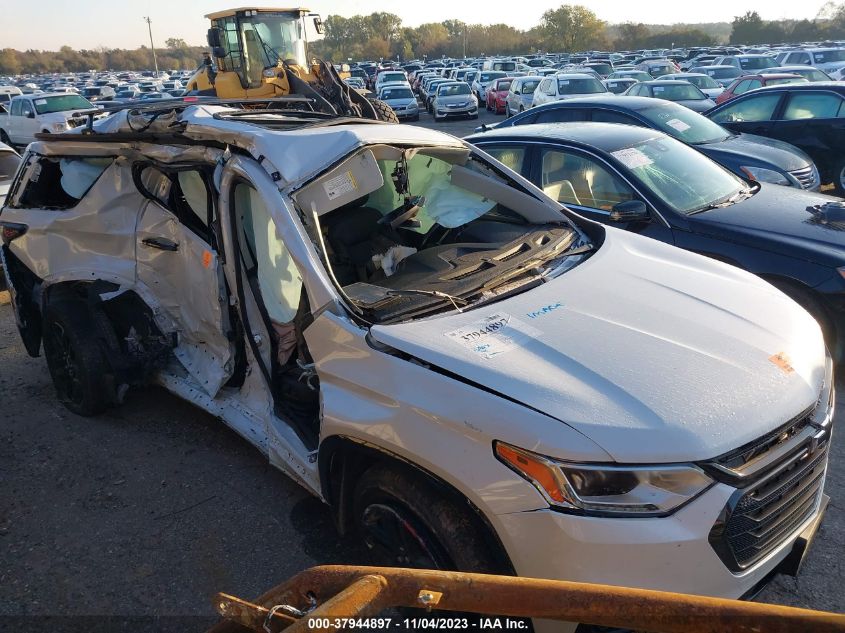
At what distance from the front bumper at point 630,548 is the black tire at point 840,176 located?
29.7ft

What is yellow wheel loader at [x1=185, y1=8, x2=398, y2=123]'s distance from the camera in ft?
41.2

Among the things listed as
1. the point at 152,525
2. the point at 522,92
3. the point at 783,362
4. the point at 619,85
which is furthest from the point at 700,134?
the point at 522,92

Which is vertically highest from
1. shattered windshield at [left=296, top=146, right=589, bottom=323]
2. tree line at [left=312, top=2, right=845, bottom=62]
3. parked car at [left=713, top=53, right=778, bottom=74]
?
tree line at [left=312, top=2, right=845, bottom=62]

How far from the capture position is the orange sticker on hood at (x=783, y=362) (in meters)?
2.54

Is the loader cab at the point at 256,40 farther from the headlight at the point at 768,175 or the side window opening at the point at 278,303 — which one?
the side window opening at the point at 278,303

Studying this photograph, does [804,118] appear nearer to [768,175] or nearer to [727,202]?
[768,175]

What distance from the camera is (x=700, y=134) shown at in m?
7.90

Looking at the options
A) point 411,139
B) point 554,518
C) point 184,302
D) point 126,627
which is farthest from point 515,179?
point 126,627

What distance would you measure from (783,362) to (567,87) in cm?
1537

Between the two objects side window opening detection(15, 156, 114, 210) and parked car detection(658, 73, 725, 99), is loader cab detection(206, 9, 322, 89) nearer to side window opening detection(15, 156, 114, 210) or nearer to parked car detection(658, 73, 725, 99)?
side window opening detection(15, 156, 114, 210)

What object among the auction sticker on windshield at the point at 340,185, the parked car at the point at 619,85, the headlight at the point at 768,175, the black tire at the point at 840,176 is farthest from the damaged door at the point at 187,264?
the parked car at the point at 619,85

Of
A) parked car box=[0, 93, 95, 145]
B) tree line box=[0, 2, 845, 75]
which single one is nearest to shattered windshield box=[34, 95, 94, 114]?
parked car box=[0, 93, 95, 145]

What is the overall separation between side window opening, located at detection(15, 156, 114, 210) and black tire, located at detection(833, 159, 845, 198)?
9.26m

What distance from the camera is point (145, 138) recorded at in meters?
3.96
